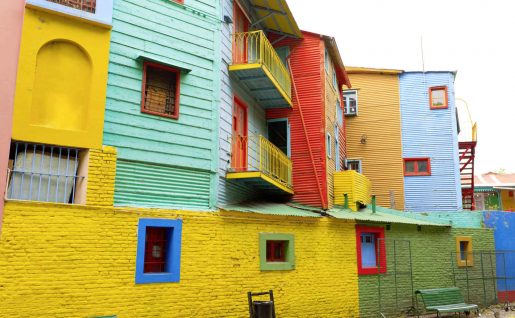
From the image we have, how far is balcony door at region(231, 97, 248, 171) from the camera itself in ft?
42.1

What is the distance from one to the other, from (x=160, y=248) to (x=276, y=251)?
3.69 metres

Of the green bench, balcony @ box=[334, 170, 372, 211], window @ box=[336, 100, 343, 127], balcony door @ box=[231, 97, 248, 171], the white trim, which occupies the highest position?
window @ box=[336, 100, 343, 127]

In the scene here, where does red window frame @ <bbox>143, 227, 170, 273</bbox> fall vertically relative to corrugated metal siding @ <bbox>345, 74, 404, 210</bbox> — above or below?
below

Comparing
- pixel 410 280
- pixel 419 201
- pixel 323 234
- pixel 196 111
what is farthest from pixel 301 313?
pixel 419 201

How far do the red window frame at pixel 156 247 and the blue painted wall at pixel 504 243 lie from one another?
44.4 feet

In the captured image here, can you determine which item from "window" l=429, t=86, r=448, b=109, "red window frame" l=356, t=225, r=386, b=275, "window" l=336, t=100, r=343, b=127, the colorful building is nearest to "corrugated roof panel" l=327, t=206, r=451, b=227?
"red window frame" l=356, t=225, r=386, b=275

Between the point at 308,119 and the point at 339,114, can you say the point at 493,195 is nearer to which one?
the point at 339,114

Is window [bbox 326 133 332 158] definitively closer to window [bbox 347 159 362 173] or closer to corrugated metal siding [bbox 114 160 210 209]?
corrugated metal siding [bbox 114 160 210 209]

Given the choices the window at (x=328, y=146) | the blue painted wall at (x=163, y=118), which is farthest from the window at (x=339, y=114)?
the blue painted wall at (x=163, y=118)

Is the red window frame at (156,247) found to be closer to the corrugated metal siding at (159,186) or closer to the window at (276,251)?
the corrugated metal siding at (159,186)

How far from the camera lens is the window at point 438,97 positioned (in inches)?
880

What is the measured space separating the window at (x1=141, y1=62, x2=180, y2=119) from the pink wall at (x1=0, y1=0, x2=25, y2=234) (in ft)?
8.75

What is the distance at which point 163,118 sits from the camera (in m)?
10.7

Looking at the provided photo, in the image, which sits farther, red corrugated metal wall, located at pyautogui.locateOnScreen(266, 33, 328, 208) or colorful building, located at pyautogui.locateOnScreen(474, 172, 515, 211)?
colorful building, located at pyautogui.locateOnScreen(474, 172, 515, 211)
